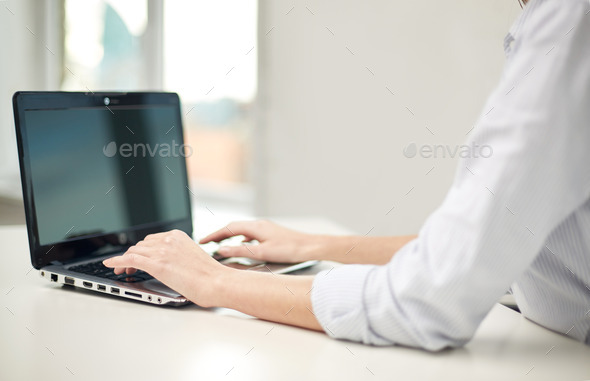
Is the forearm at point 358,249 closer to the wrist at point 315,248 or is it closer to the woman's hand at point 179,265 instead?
the wrist at point 315,248

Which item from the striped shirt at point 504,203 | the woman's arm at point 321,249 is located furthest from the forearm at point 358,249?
→ the striped shirt at point 504,203

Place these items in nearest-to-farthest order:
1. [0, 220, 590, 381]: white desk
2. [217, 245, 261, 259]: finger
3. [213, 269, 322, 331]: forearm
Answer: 1. [0, 220, 590, 381]: white desk
2. [213, 269, 322, 331]: forearm
3. [217, 245, 261, 259]: finger

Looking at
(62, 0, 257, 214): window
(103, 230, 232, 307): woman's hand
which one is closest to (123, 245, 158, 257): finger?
(103, 230, 232, 307): woman's hand

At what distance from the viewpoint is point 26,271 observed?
1.04 metres

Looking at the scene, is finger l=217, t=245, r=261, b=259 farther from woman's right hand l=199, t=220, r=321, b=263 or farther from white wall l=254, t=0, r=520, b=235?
white wall l=254, t=0, r=520, b=235

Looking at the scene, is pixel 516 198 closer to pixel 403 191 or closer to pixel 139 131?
pixel 139 131

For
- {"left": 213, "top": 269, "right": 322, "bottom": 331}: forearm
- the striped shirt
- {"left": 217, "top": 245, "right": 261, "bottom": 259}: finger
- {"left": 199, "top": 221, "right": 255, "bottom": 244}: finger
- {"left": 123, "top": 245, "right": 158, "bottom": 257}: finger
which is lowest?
{"left": 217, "top": 245, "right": 261, "bottom": 259}: finger

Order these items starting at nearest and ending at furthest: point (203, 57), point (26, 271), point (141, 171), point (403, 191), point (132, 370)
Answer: point (132, 370) → point (26, 271) → point (141, 171) → point (403, 191) → point (203, 57)

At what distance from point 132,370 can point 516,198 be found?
0.45 m

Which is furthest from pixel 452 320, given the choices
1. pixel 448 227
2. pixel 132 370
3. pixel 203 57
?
pixel 203 57

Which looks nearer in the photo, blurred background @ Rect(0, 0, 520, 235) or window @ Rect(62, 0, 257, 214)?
blurred background @ Rect(0, 0, 520, 235)

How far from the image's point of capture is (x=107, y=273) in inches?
36.5

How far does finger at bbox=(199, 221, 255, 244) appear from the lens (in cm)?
117

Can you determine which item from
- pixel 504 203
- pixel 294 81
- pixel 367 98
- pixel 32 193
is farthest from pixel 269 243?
pixel 294 81
